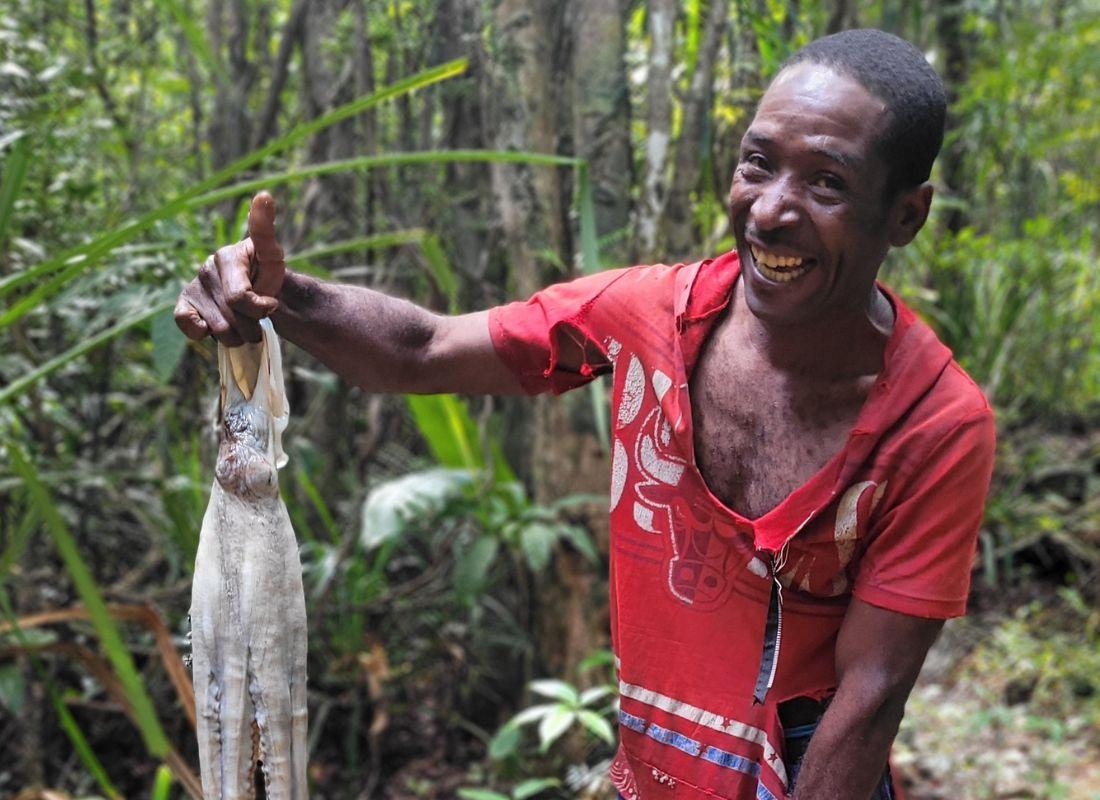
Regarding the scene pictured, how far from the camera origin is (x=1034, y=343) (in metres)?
4.89

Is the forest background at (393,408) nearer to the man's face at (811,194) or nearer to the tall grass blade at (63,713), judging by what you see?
the tall grass blade at (63,713)

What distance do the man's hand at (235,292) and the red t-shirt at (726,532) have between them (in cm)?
45

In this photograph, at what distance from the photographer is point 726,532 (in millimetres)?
1440

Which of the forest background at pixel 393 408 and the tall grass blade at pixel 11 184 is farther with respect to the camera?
the forest background at pixel 393 408

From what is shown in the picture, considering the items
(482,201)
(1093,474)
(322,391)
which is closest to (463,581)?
(322,391)

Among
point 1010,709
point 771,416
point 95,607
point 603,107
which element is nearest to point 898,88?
point 771,416

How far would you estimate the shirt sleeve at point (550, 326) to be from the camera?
156cm

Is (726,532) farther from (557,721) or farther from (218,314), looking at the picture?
(557,721)

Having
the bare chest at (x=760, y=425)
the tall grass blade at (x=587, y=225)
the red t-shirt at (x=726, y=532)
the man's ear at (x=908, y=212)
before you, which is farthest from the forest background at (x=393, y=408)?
the man's ear at (x=908, y=212)

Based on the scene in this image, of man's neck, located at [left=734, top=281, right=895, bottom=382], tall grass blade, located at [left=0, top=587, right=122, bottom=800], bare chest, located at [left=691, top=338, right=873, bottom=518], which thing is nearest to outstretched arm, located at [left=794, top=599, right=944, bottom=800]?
bare chest, located at [left=691, top=338, right=873, bottom=518]

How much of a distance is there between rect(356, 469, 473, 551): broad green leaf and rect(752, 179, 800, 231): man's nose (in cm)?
155

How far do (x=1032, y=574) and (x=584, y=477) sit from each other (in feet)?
9.06

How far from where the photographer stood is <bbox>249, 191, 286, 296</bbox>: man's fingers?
113cm

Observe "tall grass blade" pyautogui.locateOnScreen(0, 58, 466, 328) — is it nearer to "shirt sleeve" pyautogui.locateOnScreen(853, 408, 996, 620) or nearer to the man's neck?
the man's neck
